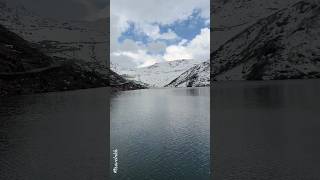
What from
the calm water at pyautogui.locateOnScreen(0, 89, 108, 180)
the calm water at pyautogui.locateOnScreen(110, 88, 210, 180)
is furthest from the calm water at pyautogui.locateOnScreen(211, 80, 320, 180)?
the calm water at pyautogui.locateOnScreen(0, 89, 108, 180)

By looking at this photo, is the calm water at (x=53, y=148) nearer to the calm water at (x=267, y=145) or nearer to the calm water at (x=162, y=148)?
the calm water at (x=162, y=148)

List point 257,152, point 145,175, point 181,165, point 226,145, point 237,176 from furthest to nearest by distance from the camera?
point 226,145 → point 257,152 → point 181,165 → point 145,175 → point 237,176

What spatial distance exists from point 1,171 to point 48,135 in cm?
2889

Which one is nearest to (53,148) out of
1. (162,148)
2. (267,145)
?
(162,148)

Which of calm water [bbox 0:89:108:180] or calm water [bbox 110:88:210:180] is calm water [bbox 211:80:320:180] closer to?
calm water [bbox 110:88:210:180]

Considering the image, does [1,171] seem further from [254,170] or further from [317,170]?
[317,170]

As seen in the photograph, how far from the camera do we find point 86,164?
55750 mm

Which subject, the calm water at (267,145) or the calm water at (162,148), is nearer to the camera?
the calm water at (267,145)

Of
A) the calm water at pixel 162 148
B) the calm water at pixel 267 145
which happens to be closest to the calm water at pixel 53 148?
the calm water at pixel 162 148

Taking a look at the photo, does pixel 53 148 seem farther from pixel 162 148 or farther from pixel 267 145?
pixel 267 145

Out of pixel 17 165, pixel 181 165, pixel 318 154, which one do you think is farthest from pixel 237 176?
pixel 17 165

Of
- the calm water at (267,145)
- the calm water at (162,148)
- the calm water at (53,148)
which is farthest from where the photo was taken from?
the calm water at (162,148)

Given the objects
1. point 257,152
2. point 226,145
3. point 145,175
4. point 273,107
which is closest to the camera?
point 145,175

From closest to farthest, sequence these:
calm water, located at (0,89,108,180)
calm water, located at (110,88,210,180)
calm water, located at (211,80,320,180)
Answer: calm water, located at (211,80,320,180) < calm water, located at (0,89,108,180) < calm water, located at (110,88,210,180)
